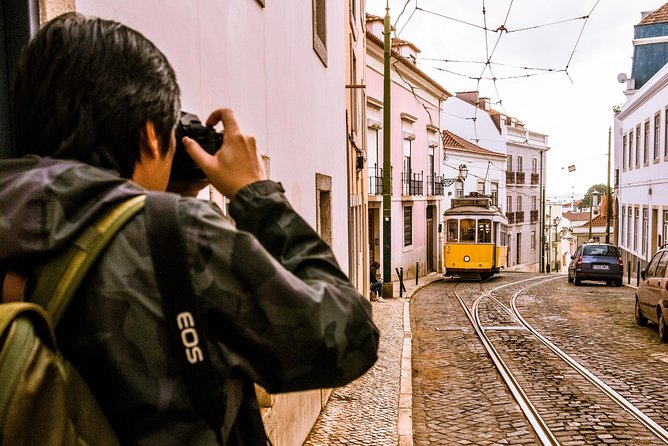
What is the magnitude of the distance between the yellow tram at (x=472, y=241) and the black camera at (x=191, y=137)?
76.2ft

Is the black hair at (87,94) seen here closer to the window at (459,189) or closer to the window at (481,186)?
the window at (459,189)

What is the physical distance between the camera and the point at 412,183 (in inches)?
1084

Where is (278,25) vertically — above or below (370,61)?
below

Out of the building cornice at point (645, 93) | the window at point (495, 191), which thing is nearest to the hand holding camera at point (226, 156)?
the building cornice at point (645, 93)

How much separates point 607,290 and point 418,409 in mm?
15341

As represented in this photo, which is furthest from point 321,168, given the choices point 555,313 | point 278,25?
point 555,313

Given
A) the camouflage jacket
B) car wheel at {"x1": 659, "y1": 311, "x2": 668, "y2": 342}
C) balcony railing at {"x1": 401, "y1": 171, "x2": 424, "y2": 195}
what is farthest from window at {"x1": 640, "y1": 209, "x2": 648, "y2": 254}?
the camouflage jacket

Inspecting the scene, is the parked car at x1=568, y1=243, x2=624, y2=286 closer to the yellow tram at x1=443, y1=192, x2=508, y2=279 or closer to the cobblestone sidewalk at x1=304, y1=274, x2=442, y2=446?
the yellow tram at x1=443, y1=192, x2=508, y2=279

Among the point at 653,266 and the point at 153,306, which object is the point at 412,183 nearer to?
the point at 653,266

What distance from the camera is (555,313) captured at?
14789mm

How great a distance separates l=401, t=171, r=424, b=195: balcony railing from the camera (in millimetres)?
26595

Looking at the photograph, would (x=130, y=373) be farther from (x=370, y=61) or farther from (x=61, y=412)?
(x=370, y=61)

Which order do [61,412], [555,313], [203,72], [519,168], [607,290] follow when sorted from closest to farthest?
[61,412], [203,72], [555,313], [607,290], [519,168]

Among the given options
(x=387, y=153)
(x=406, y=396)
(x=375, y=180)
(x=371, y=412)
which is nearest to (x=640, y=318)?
(x=406, y=396)
